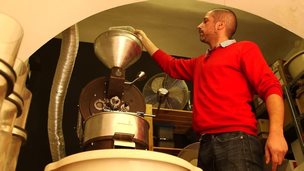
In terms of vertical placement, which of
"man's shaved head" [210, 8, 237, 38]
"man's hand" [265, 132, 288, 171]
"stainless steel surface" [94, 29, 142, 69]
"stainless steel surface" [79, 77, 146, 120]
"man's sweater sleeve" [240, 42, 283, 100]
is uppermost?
"man's shaved head" [210, 8, 237, 38]

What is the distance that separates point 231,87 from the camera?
162 centimetres

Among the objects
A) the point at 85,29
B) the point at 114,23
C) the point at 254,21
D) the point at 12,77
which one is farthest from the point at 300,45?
the point at 12,77

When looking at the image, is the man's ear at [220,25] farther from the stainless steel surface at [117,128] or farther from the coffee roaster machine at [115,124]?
the stainless steel surface at [117,128]

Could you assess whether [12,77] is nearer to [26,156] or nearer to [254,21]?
[26,156]

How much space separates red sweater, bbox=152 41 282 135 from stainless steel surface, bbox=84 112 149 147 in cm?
32

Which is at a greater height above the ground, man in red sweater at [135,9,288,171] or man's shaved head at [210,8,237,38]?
man's shaved head at [210,8,237,38]

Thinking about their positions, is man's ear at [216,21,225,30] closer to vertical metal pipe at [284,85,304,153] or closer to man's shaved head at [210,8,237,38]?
man's shaved head at [210,8,237,38]

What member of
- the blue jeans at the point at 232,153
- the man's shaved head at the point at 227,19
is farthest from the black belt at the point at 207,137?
the man's shaved head at the point at 227,19

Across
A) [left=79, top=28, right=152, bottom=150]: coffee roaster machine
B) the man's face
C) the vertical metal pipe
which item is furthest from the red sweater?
the vertical metal pipe

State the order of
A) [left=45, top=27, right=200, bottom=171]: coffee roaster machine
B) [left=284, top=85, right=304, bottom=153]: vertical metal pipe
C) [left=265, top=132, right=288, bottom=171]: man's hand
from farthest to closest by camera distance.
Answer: [left=284, top=85, right=304, bottom=153]: vertical metal pipe, [left=265, top=132, right=288, bottom=171]: man's hand, [left=45, top=27, right=200, bottom=171]: coffee roaster machine

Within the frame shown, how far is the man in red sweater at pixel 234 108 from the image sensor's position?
4.73ft

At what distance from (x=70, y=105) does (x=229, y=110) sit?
188cm

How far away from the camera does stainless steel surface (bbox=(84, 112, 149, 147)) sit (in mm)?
1370

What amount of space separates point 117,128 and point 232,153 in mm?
480
